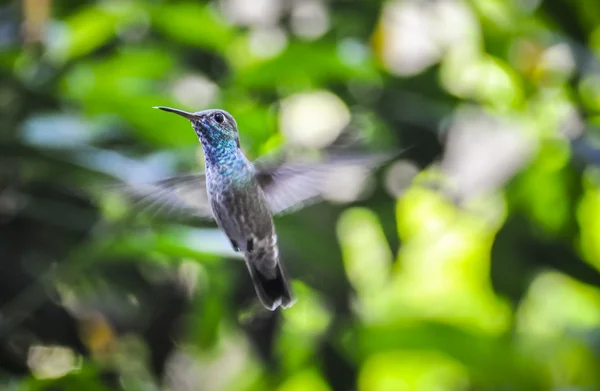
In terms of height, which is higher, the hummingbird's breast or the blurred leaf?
the hummingbird's breast

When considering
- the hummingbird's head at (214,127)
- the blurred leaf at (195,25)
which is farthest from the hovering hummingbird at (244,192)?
the blurred leaf at (195,25)

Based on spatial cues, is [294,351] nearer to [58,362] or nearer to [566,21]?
[58,362]

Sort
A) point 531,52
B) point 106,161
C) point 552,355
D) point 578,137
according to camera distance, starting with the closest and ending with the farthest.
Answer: point 106,161
point 578,137
point 531,52
point 552,355

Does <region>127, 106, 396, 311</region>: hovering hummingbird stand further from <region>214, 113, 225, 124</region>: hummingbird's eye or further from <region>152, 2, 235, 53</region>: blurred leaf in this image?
<region>152, 2, 235, 53</region>: blurred leaf

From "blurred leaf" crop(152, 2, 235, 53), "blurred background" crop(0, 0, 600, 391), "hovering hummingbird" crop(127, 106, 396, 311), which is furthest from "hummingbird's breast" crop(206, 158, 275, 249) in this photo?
"blurred leaf" crop(152, 2, 235, 53)

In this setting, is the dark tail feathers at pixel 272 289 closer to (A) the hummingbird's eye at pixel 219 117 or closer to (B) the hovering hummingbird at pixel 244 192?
(B) the hovering hummingbird at pixel 244 192

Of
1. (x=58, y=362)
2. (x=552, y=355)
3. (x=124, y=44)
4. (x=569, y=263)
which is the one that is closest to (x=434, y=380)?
(x=552, y=355)

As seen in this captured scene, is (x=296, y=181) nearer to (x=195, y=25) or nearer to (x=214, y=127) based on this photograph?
(x=214, y=127)
